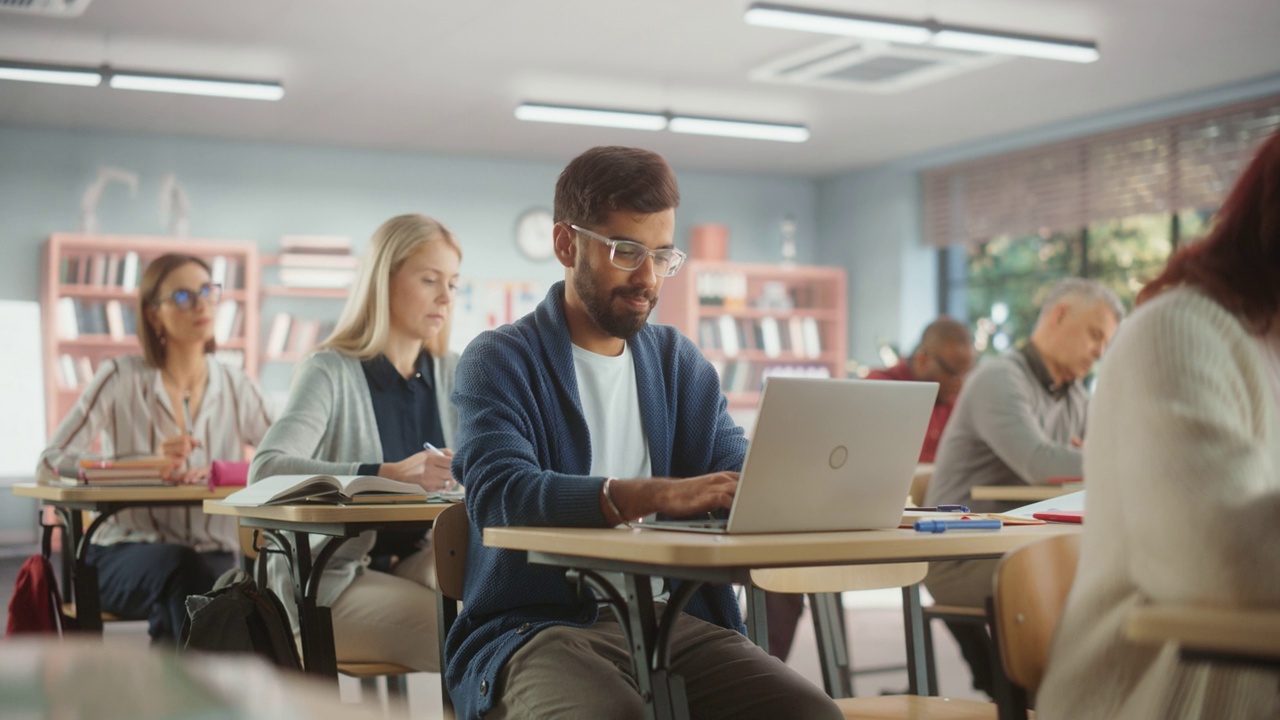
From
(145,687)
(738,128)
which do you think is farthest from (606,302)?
(738,128)

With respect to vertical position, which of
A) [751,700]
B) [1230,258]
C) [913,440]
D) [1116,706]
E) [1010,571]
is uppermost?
[1230,258]

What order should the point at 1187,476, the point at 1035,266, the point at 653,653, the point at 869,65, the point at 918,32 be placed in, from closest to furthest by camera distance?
the point at 1187,476
the point at 653,653
the point at 918,32
the point at 869,65
the point at 1035,266

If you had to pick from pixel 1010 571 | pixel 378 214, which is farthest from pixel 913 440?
pixel 378 214

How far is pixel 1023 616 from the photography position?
56.6 inches

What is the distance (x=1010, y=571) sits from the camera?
1.43 m

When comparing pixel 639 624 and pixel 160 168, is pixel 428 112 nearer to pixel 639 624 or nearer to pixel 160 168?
pixel 160 168

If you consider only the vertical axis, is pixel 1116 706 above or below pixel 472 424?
below

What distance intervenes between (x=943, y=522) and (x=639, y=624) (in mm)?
446

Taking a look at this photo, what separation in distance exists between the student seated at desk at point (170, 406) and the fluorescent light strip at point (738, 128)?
13.6 ft

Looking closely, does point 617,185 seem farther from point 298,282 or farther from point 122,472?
point 298,282

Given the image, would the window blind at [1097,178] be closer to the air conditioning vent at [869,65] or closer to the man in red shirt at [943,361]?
the air conditioning vent at [869,65]

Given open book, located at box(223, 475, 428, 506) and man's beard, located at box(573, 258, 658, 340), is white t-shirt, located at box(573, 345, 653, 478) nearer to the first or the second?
man's beard, located at box(573, 258, 658, 340)

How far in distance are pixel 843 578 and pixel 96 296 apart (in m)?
7.19

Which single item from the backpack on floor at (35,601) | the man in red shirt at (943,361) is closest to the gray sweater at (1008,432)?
the man in red shirt at (943,361)
